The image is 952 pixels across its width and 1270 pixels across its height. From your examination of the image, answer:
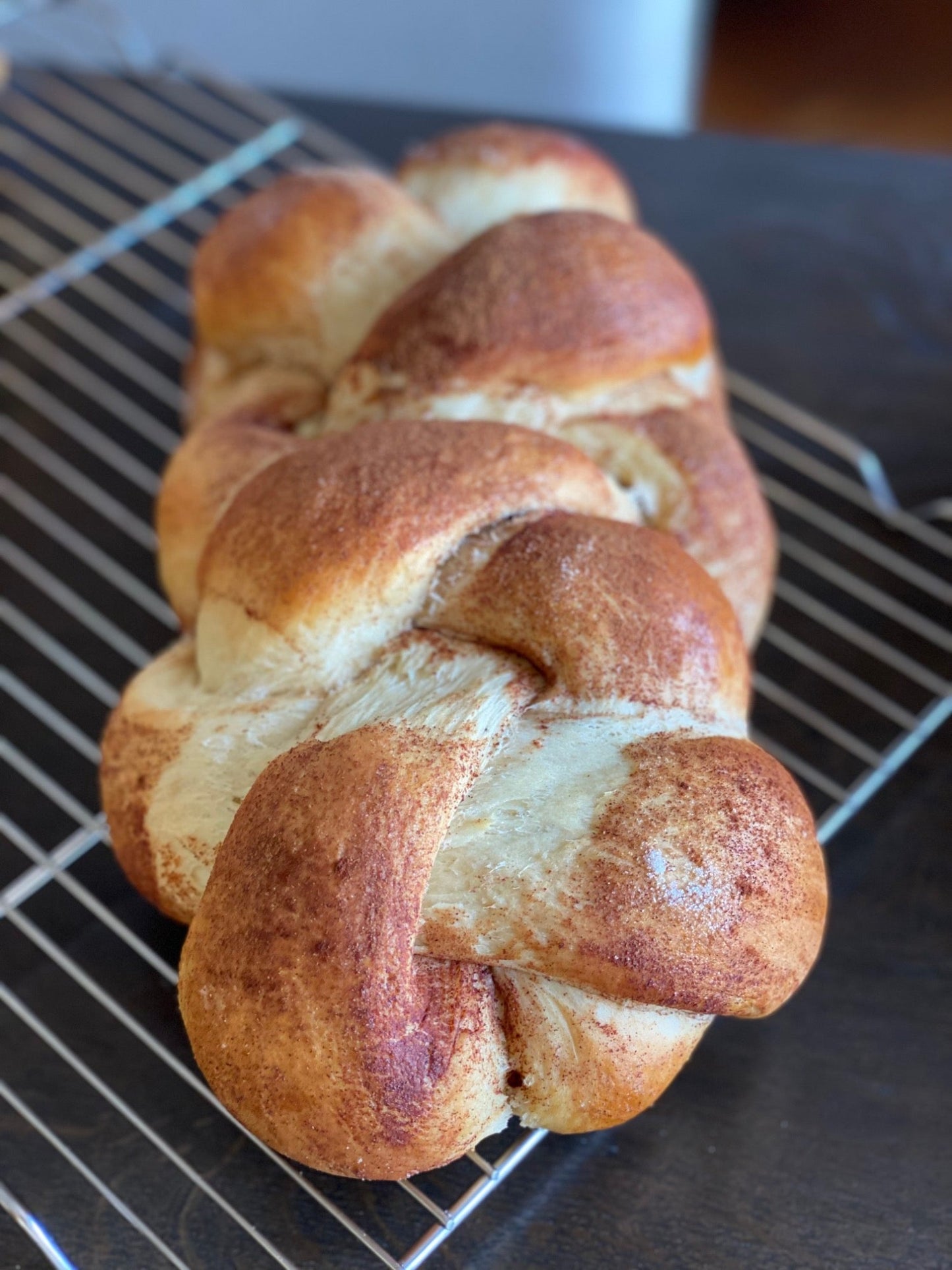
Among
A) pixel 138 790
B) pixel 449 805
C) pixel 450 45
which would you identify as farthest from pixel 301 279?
pixel 450 45

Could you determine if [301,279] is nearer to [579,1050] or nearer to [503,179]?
[503,179]

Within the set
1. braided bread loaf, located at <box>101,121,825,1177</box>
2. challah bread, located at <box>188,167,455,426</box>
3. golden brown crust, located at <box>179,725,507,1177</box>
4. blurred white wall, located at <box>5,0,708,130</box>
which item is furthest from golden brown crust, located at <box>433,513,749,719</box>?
blurred white wall, located at <box>5,0,708,130</box>

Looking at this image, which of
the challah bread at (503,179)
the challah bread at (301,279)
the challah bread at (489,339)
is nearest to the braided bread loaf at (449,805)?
the challah bread at (489,339)

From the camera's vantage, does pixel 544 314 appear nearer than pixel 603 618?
No

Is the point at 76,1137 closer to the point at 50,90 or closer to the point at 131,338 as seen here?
the point at 131,338

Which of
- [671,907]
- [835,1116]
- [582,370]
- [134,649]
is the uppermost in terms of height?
[582,370]

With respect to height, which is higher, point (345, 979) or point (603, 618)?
point (603, 618)

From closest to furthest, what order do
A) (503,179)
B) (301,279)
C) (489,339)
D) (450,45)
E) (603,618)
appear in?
(603,618) < (489,339) < (301,279) < (503,179) < (450,45)

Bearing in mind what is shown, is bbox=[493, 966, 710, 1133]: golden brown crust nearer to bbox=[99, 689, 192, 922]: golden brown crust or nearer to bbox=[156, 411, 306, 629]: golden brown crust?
bbox=[99, 689, 192, 922]: golden brown crust

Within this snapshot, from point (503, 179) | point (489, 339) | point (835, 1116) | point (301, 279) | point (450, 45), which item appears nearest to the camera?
point (835, 1116)
